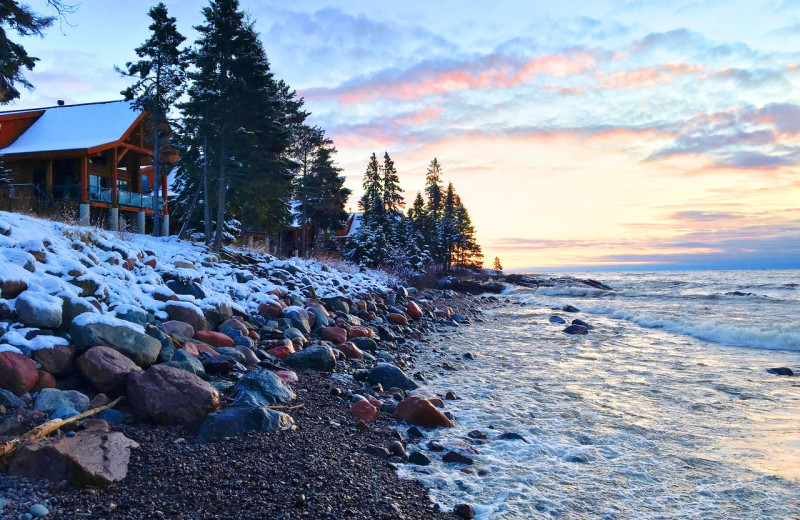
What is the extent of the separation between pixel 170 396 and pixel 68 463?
4.52ft

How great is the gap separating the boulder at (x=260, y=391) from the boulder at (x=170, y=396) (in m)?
0.35

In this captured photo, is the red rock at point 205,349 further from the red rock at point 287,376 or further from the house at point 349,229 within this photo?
the house at point 349,229

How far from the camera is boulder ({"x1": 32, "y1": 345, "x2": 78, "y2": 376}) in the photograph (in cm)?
521

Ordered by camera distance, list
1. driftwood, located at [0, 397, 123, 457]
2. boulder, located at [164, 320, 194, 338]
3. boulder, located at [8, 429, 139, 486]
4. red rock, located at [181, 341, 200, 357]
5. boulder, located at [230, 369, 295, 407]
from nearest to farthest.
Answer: boulder, located at [8, 429, 139, 486]
driftwood, located at [0, 397, 123, 457]
boulder, located at [230, 369, 295, 407]
red rock, located at [181, 341, 200, 357]
boulder, located at [164, 320, 194, 338]

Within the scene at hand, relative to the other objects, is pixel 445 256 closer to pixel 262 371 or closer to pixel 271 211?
pixel 271 211

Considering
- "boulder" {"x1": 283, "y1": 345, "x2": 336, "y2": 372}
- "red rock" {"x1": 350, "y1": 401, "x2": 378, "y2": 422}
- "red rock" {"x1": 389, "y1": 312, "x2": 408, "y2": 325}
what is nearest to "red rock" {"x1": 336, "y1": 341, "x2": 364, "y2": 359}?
"boulder" {"x1": 283, "y1": 345, "x2": 336, "y2": 372}

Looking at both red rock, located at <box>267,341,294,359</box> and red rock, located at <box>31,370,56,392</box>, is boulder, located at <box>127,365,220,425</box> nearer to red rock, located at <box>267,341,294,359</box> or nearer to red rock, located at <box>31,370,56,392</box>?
red rock, located at <box>31,370,56,392</box>

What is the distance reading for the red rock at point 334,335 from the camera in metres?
10.3

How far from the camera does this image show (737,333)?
14.6 m

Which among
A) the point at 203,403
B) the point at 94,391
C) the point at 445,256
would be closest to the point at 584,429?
the point at 203,403

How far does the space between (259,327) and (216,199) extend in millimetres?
15036

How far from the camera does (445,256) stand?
2201 inches

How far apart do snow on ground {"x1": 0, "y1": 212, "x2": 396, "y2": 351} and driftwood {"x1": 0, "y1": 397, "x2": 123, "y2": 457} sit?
4.27 feet

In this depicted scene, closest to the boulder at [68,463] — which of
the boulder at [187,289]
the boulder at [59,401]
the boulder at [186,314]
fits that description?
the boulder at [59,401]
